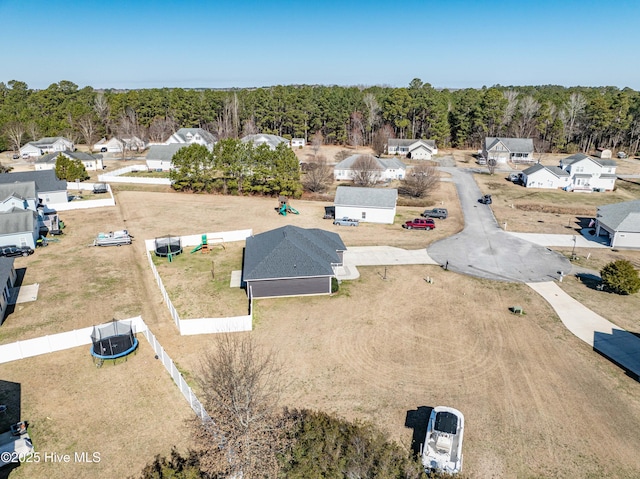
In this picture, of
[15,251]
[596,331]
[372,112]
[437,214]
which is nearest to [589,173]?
[437,214]

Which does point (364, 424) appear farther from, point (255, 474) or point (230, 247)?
point (230, 247)

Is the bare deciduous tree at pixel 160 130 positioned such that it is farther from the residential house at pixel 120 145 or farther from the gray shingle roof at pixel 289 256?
the gray shingle roof at pixel 289 256

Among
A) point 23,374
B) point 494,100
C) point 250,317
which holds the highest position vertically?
point 494,100

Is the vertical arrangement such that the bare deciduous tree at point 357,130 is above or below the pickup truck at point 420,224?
above

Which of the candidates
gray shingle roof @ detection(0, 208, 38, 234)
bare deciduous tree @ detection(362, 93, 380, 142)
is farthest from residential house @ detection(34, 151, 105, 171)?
bare deciduous tree @ detection(362, 93, 380, 142)

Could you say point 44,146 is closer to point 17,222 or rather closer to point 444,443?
point 17,222

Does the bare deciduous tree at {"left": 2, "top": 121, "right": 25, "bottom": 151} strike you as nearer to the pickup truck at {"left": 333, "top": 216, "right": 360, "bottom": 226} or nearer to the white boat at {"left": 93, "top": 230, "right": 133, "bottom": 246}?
the white boat at {"left": 93, "top": 230, "right": 133, "bottom": 246}

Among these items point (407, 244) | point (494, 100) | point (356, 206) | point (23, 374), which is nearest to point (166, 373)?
point (23, 374)

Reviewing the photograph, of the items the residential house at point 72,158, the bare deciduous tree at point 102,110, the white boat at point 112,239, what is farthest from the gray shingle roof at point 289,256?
the bare deciduous tree at point 102,110
